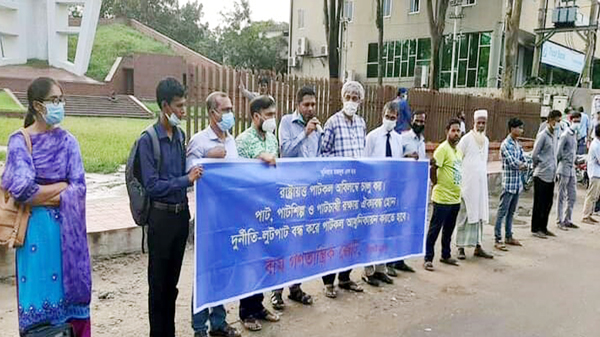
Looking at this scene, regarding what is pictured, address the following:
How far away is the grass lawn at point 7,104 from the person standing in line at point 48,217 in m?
21.4

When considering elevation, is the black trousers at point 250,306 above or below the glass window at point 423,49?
below

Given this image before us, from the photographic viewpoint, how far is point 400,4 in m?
31.8

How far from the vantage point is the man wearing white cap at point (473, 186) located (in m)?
6.09

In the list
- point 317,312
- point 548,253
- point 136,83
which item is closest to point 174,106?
point 317,312

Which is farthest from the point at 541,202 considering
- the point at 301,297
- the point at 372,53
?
the point at 372,53

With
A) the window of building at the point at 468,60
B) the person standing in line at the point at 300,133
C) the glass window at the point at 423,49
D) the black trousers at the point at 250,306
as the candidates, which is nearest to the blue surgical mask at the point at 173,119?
the person standing in line at the point at 300,133

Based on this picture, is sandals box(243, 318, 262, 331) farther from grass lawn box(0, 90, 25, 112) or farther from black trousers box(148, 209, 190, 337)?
grass lawn box(0, 90, 25, 112)

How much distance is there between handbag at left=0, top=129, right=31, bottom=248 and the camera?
2.66 meters

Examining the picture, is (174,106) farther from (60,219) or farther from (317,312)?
(317,312)

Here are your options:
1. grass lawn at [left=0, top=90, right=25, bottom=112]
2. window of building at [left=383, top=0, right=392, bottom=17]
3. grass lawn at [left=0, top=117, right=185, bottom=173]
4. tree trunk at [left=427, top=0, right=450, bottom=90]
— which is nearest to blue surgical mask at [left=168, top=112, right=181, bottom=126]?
grass lawn at [left=0, top=117, right=185, bottom=173]

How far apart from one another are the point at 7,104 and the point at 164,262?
972 inches

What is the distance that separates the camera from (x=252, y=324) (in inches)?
155

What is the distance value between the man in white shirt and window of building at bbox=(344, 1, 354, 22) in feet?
103

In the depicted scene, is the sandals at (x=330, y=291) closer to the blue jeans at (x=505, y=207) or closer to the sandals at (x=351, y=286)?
the sandals at (x=351, y=286)
